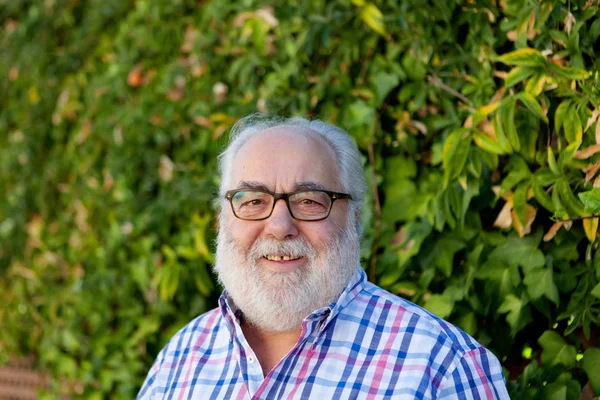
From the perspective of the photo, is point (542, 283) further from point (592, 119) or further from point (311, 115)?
point (311, 115)

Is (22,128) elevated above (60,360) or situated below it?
above

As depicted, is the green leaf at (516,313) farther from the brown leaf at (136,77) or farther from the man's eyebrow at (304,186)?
the brown leaf at (136,77)

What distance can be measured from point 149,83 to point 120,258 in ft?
2.63

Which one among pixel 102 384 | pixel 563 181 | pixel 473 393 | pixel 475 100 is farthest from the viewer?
pixel 102 384

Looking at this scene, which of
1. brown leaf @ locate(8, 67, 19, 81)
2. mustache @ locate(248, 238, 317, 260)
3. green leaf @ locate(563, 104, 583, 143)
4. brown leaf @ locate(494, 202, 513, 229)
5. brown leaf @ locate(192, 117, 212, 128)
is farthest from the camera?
brown leaf @ locate(8, 67, 19, 81)

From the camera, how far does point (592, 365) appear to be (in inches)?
72.7

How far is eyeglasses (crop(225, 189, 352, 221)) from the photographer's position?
78.5 inches

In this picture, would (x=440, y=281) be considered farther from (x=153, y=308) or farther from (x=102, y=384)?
(x=102, y=384)

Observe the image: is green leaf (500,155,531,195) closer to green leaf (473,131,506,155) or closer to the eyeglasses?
green leaf (473,131,506,155)

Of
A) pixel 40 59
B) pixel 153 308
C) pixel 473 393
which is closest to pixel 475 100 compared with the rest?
pixel 473 393

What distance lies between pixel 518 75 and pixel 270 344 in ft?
3.07

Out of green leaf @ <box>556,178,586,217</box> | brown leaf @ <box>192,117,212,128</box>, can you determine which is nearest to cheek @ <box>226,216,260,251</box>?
green leaf @ <box>556,178,586,217</box>

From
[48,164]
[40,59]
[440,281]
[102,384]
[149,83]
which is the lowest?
[102,384]

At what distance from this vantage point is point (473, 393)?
1.71 meters
